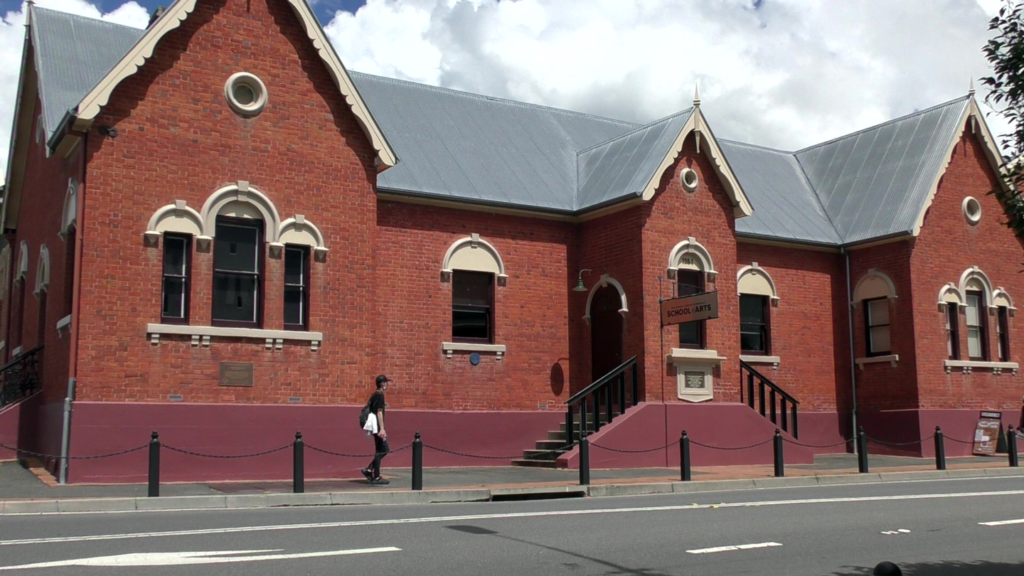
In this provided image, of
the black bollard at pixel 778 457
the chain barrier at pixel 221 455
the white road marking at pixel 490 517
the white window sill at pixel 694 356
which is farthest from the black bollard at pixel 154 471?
the white window sill at pixel 694 356

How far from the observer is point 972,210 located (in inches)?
1072

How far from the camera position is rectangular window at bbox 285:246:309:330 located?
1852 centimetres

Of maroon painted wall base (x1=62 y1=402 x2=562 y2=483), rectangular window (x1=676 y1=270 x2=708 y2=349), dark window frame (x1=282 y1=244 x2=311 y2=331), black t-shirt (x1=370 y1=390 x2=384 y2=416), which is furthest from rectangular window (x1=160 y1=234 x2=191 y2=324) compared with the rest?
rectangular window (x1=676 y1=270 x2=708 y2=349)

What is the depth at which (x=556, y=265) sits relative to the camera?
2306cm

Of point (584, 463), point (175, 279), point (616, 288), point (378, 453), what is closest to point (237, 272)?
point (175, 279)

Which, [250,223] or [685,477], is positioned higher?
[250,223]

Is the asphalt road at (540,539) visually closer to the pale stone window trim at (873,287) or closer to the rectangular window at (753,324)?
the rectangular window at (753,324)

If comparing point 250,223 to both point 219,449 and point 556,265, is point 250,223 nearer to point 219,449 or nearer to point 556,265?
point 219,449

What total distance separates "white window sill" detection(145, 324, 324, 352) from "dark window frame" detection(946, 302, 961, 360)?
1655 cm

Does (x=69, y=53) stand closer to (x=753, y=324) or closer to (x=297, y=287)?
(x=297, y=287)

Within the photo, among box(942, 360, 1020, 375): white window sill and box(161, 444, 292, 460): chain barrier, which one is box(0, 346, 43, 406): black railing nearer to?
box(161, 444, 292, 460): chain barrier

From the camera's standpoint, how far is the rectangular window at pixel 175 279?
686 inches

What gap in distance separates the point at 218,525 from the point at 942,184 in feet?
70.8

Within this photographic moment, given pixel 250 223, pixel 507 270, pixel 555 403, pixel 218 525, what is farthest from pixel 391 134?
pixel 218 525
